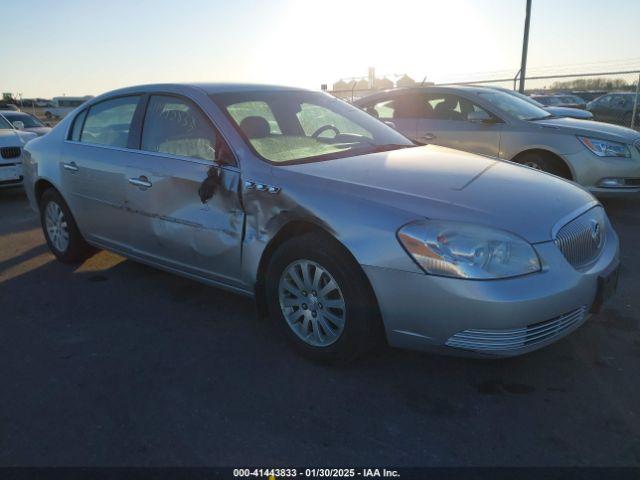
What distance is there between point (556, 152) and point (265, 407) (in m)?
5.28

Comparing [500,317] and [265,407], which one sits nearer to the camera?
[500,317]

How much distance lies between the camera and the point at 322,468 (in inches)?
89.4

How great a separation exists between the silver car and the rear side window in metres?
0.24

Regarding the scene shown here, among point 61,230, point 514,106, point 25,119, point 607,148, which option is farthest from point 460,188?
point 25,119

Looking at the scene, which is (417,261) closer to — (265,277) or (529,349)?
(529,349)

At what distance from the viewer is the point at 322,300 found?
9.78ft

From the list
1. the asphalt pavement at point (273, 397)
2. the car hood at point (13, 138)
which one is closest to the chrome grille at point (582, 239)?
the asphalt pavement at point (273, 397)

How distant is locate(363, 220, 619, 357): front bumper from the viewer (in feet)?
8.29

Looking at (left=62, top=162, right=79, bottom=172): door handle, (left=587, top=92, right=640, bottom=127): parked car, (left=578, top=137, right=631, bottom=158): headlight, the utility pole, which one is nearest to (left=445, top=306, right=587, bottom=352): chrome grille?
(left=62, top=162, right=79, bottom=172): door handle

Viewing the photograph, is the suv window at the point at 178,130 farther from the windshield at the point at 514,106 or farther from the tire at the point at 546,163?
the windshield at the point at 514,106

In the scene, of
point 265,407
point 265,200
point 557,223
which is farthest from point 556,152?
point 265,407

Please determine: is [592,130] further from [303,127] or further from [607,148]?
[303,127]

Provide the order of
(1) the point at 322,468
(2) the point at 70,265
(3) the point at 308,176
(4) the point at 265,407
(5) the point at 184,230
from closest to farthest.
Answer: (1) the point at 322,468
(4) the point at 265,407
(3) the point at 308,176
(5) the point at 184,230
(2) the point at 70,265

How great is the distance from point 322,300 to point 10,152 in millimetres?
7469
